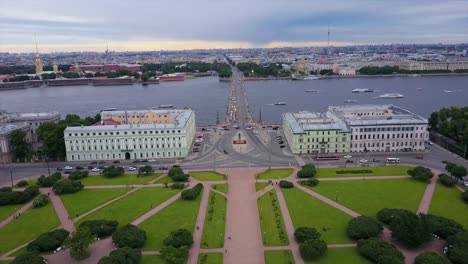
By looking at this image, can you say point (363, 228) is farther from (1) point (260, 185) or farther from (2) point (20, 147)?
(2) point (20, 147)

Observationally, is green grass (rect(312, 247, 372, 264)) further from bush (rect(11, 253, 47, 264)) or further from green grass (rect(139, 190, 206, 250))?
bush (rect(11, 253, 47, 264))

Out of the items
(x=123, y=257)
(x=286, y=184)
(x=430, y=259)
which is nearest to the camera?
(x=430, y=259)

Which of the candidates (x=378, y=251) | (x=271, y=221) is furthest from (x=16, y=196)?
(x=378, y=251)

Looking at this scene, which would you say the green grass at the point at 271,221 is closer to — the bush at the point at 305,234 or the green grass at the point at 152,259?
the bush at the point at 305,234

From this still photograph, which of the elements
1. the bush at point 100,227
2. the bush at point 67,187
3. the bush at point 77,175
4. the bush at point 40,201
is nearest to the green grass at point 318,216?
the bush at point 100,227

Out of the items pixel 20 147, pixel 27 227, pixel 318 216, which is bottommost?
pixel 318 216

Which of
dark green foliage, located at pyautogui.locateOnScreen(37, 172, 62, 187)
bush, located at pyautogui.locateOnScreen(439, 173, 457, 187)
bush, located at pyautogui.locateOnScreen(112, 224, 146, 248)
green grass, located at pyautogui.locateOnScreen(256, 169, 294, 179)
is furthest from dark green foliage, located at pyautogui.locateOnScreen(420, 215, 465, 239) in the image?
dark green foliage, located at pyautogui.locateOnScreen(37, 172, 62, 187)

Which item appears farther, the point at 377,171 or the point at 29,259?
the point at 377,171

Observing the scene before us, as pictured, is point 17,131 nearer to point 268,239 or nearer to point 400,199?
point 268,239
